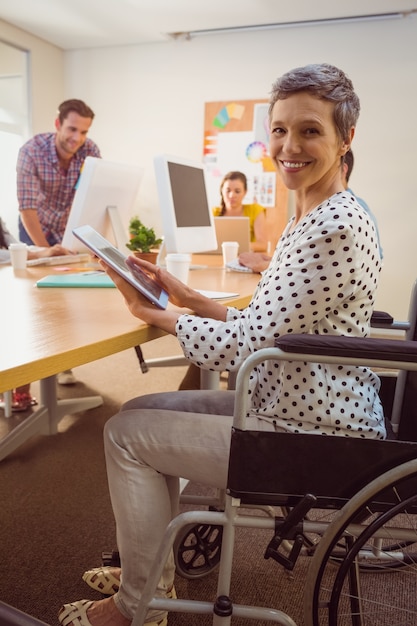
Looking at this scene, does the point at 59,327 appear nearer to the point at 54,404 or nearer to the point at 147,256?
the point at 147,256

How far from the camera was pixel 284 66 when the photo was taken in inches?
204

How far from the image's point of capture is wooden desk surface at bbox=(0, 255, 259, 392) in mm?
865

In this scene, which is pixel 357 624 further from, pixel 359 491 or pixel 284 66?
pixel 284 66

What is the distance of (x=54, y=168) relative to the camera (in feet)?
10.4

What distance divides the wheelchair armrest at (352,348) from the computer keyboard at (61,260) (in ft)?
5.16

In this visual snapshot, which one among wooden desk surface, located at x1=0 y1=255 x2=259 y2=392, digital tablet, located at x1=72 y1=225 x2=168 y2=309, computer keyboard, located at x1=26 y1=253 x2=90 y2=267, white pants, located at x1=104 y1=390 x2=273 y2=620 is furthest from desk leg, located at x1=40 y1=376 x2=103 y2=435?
white pants, located at x1=104 y1=390 x2=273 y2=620

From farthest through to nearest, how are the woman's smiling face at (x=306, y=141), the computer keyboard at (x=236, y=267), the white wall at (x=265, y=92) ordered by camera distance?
the white wall at (x=265, y=92) < the computer keyboard at (x=236, y=267) < the woman's smiling face at (x=306, y=141)

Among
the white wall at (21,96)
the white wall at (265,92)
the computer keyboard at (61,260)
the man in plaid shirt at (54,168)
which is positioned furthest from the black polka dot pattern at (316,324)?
the white wall at (21,96)

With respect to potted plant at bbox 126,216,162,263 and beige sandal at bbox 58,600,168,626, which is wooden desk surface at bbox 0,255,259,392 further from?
beige sandal at bbox 58,600,168,626

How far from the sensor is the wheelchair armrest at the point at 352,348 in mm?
853

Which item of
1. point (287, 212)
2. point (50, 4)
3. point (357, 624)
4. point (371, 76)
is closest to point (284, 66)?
point (371, 76)

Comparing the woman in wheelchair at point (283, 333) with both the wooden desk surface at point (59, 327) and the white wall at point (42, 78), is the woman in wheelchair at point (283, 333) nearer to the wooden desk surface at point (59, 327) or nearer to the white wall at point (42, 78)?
the wooden desk surface at point (59, 327)

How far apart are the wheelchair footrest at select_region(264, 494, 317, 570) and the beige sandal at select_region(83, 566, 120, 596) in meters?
0.54

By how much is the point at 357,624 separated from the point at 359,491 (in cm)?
39
